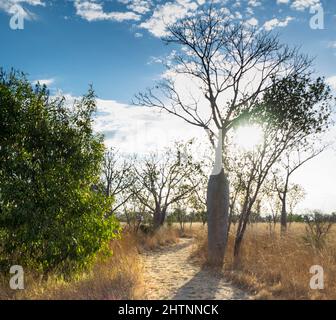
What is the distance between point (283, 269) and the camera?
24.4 ft

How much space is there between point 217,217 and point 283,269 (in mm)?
2244

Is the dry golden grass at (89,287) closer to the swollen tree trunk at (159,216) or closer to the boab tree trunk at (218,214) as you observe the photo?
the boab tree trunk at (218,214)

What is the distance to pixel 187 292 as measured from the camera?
6.42 meters

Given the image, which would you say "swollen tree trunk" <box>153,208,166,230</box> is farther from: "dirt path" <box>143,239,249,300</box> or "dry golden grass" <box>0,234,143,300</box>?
"dry golden grass" <box>0,234,143,300</box>

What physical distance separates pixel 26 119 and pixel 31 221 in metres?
1.90

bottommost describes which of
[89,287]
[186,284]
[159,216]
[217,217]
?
[186,284]

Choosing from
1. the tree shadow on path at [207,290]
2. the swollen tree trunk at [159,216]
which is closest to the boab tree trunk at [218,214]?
the tree shadow on path at [207,290]

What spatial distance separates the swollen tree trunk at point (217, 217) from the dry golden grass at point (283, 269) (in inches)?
16.0

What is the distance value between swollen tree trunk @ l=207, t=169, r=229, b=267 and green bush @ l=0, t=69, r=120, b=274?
3.11 meters

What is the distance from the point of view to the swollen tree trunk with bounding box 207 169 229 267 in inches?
360

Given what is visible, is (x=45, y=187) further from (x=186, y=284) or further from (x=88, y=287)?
(x=186, y=284)

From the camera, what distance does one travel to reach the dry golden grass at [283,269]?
20.1 ft

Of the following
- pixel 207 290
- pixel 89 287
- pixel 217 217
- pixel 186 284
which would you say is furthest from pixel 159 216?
pixel 89 287

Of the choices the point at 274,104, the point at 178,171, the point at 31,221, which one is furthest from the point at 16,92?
the point at 178,171
